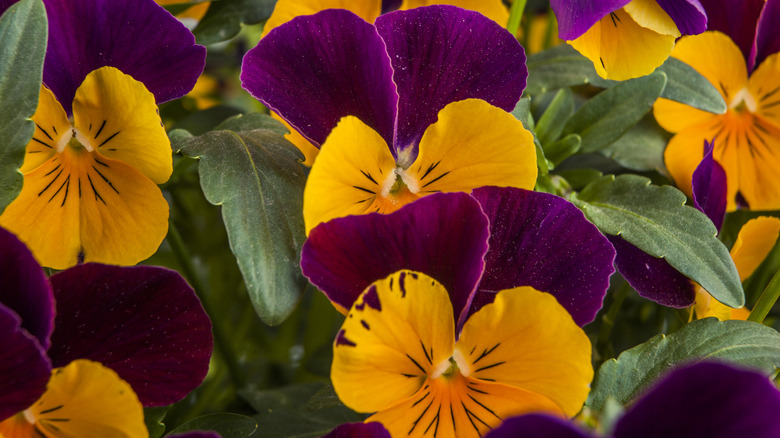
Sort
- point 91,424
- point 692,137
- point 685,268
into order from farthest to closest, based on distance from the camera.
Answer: point 692,137 < point 685,268 < point 91,424

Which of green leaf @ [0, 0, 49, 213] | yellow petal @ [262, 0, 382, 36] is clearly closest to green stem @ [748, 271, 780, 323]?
yellow petal @ [262, 0, 382, 36]

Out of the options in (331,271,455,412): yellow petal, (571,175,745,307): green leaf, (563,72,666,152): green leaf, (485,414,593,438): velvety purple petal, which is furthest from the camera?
(563,72,666,152): green leaf

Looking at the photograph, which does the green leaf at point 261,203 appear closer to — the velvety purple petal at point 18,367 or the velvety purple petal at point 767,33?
the velvety purple petal at point 18,367

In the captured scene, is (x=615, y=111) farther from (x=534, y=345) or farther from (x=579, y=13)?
(x=534, y=345)

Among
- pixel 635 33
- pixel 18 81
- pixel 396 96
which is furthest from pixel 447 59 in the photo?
pixel 18 81

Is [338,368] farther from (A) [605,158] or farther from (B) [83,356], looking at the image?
(A) [605,158]

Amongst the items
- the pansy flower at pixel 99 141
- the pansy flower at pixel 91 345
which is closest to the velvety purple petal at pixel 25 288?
the pansy flower at pixel 91 345

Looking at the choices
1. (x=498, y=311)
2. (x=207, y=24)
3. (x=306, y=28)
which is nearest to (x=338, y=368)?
(x=498, y=311)

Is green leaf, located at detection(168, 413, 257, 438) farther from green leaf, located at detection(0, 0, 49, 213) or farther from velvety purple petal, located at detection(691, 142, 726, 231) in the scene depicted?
velvety purple petal, located at detection(691, 142, 726, 231)
